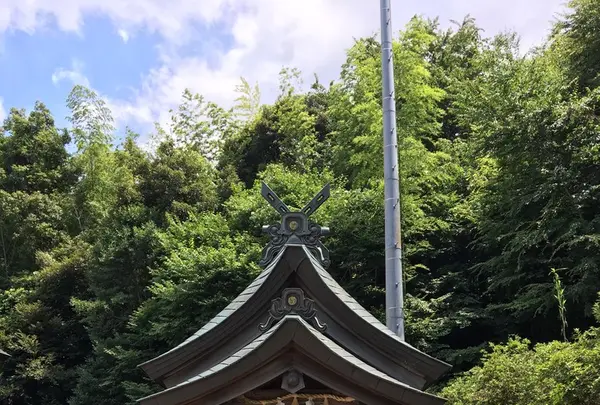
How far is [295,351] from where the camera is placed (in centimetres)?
293

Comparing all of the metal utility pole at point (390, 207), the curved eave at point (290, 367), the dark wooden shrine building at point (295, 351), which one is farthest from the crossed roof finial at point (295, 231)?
the metal utility pole at point (390, 207)

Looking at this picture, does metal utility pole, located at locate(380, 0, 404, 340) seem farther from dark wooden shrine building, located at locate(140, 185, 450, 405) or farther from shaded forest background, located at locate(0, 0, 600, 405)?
dark wooden shrine building, located at locate(140, 185, 450, 405)

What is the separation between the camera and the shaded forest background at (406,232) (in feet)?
33.6

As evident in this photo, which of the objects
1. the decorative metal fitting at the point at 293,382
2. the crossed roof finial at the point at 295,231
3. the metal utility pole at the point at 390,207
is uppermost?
the metal utility pole at the point at 390,207

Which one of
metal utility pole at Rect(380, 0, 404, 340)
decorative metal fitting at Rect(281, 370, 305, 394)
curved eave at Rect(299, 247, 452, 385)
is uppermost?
metal utility pole at Rect(380, 0, 404, 340)

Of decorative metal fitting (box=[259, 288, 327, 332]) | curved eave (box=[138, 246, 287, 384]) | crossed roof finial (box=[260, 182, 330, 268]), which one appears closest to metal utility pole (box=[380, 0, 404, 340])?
crossed roof finial (box=[260, 182, 330, 268])

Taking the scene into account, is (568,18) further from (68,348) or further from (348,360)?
(68,348)

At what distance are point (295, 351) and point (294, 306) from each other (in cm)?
26

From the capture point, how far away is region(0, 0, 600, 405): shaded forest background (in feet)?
33.6

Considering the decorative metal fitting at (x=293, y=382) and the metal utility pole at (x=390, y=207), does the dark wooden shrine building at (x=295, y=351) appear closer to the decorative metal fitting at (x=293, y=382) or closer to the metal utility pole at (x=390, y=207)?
the decorative metal fitting at (x=293, y=382)

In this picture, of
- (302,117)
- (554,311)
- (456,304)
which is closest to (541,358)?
(554,311)

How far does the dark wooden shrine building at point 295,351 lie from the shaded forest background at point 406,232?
13.4 feet

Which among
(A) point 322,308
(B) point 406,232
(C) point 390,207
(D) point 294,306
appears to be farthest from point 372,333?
(B) point 406,232

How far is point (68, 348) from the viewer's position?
16.8m
